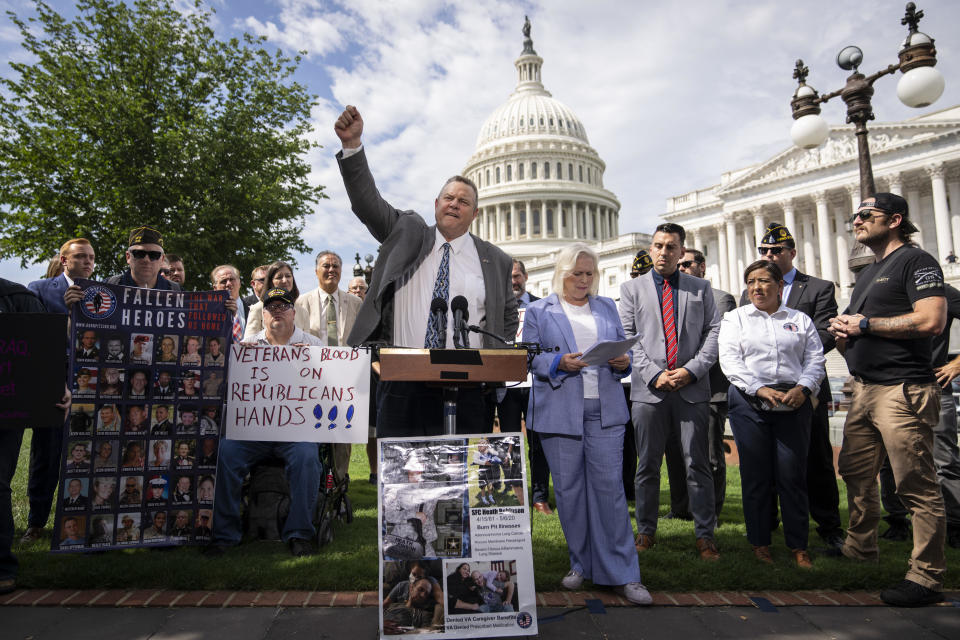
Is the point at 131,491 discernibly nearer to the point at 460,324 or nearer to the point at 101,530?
the point at 101,530

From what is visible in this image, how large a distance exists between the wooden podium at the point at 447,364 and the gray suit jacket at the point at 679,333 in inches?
86.6

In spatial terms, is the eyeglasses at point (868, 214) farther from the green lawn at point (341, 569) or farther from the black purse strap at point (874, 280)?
the green lawn at point (341, 569)

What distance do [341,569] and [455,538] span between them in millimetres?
1481

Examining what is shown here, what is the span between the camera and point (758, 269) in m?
5.01

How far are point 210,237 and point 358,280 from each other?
10507 mm

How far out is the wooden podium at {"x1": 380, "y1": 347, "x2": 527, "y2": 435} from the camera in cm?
305

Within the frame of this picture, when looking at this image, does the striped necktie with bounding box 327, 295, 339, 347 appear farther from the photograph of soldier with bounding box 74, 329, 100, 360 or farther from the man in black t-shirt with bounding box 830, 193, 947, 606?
the man in black t-shirt with bounding box 830, 193, 947, 606

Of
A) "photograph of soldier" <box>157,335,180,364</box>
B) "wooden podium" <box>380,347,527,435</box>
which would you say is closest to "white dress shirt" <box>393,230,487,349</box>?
"wooden podium" <box>380,347,527,435</box>

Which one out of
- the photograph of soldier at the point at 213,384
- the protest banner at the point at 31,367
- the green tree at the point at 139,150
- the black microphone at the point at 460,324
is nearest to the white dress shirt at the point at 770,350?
the black microphone at the point at 460,324

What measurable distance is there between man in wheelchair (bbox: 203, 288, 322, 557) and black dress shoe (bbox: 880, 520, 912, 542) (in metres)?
5.19

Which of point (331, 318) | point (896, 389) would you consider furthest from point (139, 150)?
point (896, 389)

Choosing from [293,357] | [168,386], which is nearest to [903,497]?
[293,357]

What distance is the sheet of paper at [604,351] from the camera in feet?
12.1

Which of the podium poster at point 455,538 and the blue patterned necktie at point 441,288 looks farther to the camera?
the blue patterned necktie at point 441,288
